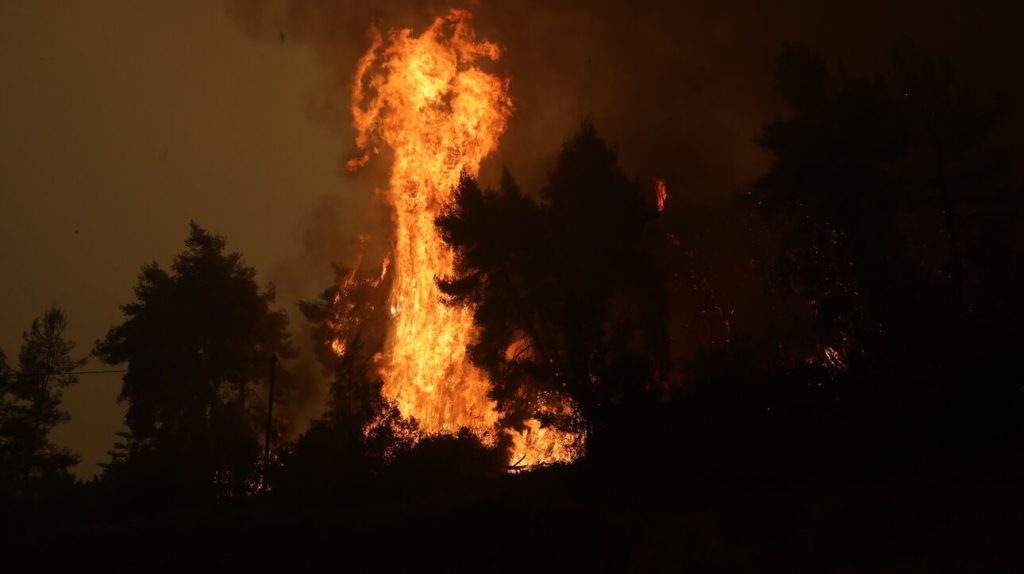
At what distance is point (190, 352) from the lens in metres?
40.4

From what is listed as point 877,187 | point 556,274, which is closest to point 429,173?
point 556,274

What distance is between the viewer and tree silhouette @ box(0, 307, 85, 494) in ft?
140

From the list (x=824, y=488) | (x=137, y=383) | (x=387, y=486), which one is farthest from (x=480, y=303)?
(x=137, y=383)

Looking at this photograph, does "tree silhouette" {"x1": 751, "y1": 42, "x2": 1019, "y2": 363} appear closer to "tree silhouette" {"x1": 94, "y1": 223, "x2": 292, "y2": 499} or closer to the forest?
the forest

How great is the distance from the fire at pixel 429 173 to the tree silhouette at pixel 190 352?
30.2ft

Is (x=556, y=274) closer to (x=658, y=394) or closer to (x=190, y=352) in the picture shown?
(x=658, y=394)

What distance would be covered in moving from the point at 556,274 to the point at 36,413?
33713 mm

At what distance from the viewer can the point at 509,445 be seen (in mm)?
28391

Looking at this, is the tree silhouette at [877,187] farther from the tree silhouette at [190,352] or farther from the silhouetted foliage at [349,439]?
the tree silhouette at [190,352]

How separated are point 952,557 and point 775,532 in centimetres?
278

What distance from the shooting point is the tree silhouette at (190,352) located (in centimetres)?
3972

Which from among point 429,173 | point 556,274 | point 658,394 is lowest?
point 658,394

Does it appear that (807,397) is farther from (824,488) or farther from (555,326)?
(555,326)

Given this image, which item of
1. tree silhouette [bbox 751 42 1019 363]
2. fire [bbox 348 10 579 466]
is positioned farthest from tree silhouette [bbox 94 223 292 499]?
tree silhouette [bbox 751 42 1019 363]
